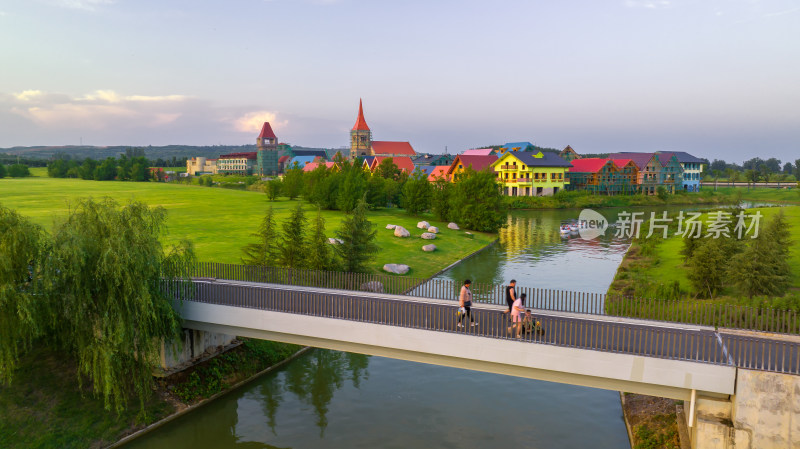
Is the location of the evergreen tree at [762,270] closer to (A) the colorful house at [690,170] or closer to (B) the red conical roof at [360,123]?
(A) the colorful house at [690,170]

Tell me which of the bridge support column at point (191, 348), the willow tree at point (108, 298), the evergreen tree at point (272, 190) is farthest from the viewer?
the evergreen tree at point (272, 190)

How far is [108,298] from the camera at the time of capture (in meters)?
17.5

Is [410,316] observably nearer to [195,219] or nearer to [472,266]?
[472,266]

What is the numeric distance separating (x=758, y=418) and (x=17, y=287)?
72.7ft

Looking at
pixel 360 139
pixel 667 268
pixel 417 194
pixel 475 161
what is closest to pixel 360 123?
pixel 360 139

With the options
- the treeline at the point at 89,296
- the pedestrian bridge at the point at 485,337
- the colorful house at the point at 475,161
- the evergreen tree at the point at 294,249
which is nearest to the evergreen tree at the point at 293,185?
the colorful house at the point at 475,161

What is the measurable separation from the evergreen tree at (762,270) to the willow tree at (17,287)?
32.4 meters

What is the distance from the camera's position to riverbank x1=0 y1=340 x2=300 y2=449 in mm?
17109

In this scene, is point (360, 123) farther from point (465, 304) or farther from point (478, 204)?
point (465, 304)

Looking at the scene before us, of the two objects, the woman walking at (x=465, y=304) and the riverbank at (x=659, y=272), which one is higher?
the woman walking at (x=465, y=304)

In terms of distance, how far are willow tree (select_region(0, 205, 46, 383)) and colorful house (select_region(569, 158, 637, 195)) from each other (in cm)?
11216

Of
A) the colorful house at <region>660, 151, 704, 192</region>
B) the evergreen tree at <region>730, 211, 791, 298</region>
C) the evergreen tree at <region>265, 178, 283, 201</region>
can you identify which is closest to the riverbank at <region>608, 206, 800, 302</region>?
the evergreen tree at <region>730, 211, 791, 298</region>

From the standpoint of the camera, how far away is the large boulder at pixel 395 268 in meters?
39.3

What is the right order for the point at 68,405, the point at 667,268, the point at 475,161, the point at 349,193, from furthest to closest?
the point at 475,161
the point at 349,193
the point at 667,268
the point at 68,405
